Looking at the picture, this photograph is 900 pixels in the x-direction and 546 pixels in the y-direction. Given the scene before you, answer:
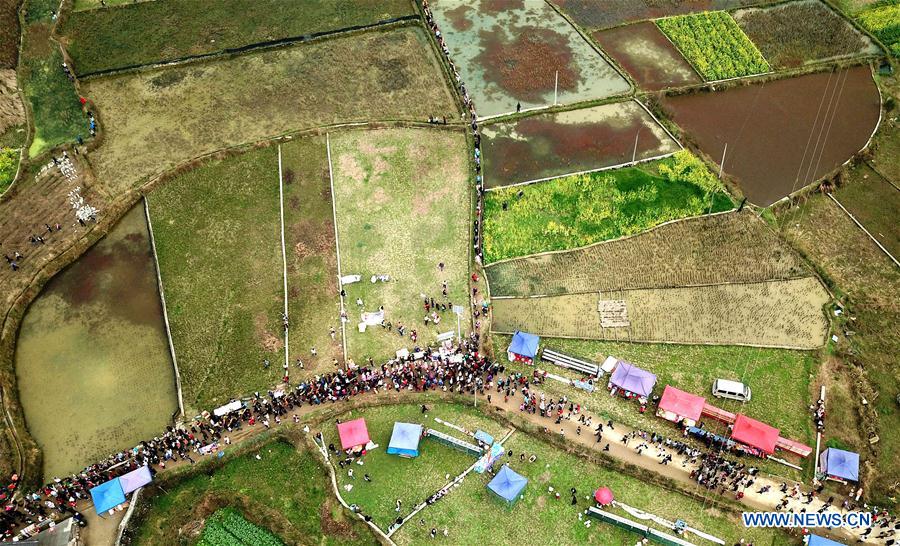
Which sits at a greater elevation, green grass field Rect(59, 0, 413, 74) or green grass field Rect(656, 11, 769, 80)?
green grass field Rect(59, 0, 413, 74)

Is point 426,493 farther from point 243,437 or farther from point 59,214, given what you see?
point 59,214

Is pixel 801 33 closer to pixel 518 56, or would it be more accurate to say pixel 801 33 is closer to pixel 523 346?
pixel 518 56

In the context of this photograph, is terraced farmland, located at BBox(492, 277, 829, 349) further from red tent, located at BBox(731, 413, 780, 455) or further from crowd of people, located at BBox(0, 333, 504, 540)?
red tent, located at BBox(731, 413, 780, 455)

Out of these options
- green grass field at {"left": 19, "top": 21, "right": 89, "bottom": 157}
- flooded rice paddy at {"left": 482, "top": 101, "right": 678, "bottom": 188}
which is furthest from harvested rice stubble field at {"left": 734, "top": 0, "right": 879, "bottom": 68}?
green grass field at {"left": 19, "top": 21, "right": 89, "bottom": 157}

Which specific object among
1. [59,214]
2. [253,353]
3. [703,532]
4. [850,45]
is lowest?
[703,532]

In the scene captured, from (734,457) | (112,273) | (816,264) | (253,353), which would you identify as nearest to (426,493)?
(253,353)

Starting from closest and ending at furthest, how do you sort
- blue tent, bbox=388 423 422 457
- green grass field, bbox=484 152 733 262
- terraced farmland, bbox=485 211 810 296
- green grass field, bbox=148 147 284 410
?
blue tent, bbox=388 423 422 457, green grass field, bbox=148 147 284 410, terraced farmland, bbox=485 211 810 296, green grass field, bbox=484 152 733 262

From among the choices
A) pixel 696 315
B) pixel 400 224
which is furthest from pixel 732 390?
pixel 400 224
